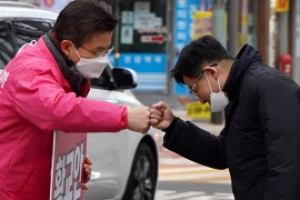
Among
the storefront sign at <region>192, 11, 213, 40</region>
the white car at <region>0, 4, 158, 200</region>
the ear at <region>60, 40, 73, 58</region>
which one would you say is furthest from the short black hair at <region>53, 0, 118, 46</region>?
the storefront sign at <region>192, 11, 213, 40</region>

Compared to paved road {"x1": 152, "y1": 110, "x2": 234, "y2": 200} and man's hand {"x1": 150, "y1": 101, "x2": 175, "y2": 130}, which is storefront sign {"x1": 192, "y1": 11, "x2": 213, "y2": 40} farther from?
man's hand {"x1": 150, "y1": 101, "x2": 175, "y2": 130}

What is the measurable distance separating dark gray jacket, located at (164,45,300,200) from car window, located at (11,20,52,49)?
317cm

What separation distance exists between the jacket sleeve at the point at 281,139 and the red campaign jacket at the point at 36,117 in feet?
1.88

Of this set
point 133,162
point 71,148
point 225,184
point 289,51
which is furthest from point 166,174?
point 289,51

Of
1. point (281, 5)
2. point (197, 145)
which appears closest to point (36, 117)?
point (197, 145)

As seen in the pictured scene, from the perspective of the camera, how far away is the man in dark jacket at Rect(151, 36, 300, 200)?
3797 mm

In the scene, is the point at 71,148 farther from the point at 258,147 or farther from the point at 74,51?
the point at 258,147

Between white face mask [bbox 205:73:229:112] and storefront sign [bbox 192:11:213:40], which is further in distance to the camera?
storefront sign [bbox 192:11:213:40]

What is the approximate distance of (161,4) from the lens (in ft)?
75.6

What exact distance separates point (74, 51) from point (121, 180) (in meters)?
4.29

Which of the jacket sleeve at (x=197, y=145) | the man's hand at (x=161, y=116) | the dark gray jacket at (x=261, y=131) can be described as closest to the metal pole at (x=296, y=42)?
the jacket sleeve at (x=197, y=145)

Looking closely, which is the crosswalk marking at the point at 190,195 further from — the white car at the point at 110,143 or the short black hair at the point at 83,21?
the short black hair at the point at 83,21

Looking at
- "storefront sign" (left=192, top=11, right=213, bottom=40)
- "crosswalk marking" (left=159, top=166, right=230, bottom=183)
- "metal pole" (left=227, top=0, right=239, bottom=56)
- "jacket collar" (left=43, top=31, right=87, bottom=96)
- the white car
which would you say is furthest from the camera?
"storefront sign" (left=192, top=11, right=213, bottom=40)

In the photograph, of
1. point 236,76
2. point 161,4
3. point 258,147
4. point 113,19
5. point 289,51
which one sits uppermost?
point 113,19
